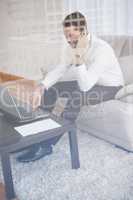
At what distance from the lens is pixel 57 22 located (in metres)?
2.05

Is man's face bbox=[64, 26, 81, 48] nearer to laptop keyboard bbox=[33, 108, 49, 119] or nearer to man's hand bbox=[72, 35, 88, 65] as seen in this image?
man's hand bbox=[72, 35, 88, 65]

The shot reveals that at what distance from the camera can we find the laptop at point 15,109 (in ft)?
5.02

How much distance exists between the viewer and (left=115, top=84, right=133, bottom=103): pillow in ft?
5.47

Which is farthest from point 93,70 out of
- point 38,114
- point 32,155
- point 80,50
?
point 32,155

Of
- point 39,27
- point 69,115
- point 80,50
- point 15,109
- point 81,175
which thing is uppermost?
point 39,27

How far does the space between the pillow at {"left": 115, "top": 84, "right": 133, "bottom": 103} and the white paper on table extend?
1.52 feet

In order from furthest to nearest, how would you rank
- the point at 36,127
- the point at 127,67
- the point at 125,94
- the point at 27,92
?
the point at 127,67
the point at 27,92
the point at 125,94
the point at 36,127

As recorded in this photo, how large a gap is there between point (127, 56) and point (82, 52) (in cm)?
35

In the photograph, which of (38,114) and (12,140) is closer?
(12,140)

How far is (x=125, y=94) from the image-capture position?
1.69 metres

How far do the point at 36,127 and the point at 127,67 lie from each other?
0.80 m

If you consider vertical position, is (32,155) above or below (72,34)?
below

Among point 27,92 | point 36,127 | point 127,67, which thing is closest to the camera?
point 36,127

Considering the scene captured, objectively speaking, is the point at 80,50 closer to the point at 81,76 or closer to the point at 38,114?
the point at 81,76
